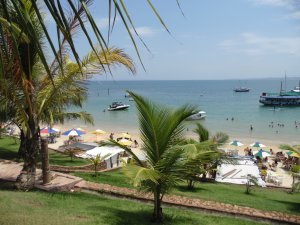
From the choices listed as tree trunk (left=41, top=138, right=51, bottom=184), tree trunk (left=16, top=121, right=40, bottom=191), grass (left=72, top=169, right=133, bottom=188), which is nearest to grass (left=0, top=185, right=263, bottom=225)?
tree trunk (left=16, top=121, right=40, bottom=191)

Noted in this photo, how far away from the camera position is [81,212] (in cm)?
737

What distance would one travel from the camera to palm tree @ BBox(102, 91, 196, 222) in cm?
648

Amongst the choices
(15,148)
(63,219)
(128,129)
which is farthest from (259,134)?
(63,219)

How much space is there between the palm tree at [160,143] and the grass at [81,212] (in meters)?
0.95

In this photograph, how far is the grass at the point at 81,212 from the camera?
21.9 feet

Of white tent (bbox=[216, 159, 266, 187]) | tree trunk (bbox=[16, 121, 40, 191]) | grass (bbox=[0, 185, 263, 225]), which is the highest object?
tree trunk (bbox=[16, 121, 40, 191])

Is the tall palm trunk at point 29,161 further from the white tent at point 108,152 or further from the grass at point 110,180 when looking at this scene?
the white tent at point 108,152

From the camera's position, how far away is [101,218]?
7.07 m

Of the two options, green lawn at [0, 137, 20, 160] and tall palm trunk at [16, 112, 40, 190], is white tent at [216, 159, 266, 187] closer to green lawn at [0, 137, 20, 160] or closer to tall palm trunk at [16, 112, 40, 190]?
green lawn at [0, 137, 20, 160]

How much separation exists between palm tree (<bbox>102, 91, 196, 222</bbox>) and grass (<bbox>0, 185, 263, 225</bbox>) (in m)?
0.95

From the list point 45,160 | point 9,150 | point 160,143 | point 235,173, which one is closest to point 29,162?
point 45,160

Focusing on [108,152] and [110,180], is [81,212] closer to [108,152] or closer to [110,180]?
[110,180]

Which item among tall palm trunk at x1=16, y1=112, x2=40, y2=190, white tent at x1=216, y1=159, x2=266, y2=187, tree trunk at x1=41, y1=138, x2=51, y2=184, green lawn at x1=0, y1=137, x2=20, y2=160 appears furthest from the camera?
white tent at x1=216, y1=159, x2=266, y2=187

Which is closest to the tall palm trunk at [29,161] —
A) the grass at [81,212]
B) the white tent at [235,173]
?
the grass at [81,212]
